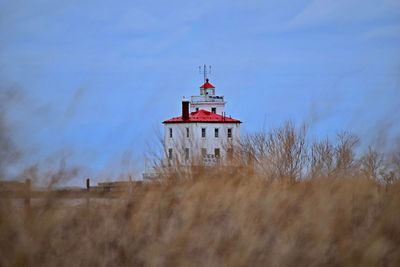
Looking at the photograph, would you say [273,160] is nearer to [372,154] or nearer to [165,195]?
[372,154]

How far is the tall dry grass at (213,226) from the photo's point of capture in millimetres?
7402

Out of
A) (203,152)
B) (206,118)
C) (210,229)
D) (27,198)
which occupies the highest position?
(206,118)

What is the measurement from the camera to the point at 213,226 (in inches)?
321

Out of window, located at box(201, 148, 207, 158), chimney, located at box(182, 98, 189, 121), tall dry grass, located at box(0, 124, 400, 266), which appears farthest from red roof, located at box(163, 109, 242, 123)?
tall dry grass, located at box(0, 124, 400, 266)

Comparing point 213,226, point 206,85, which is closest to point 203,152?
point 213,226

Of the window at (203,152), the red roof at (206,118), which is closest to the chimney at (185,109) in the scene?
the red roof at (206,118)

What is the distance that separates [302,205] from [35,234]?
3.24m

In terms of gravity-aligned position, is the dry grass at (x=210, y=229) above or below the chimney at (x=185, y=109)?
below

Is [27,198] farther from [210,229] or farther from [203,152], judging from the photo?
[203,152]

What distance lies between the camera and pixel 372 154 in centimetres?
1214

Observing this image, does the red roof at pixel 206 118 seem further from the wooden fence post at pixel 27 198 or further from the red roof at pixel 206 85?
the wooden fence post at pixel 27 198

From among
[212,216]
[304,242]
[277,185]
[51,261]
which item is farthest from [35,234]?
[277,185]

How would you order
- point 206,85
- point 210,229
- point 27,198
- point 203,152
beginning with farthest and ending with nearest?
1. point 206,85
2. point 203,152
3. point 210,229
4. point 27,198

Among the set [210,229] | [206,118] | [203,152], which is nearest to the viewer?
[210,229]
